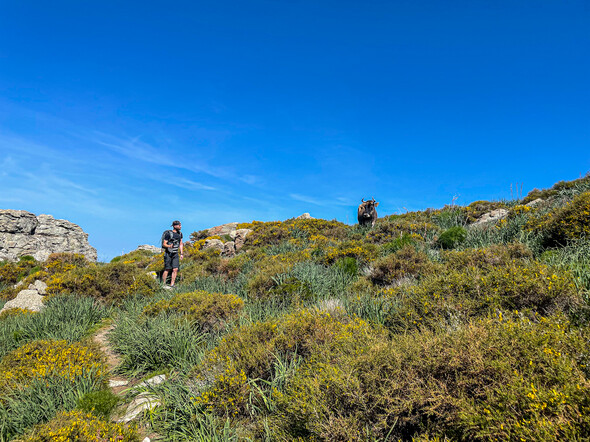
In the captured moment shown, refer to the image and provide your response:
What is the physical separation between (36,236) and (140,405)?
34885 millimetres

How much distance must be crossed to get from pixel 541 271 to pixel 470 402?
2.37 meters

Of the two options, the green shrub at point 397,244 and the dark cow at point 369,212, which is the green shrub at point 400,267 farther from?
the dark cow at point 369,212

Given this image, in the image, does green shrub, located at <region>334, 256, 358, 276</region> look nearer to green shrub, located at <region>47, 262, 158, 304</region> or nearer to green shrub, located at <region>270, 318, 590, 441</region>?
green shrub, located at <region>270, 318, 590, 441</region>

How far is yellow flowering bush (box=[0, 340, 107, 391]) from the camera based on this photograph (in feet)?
12.7

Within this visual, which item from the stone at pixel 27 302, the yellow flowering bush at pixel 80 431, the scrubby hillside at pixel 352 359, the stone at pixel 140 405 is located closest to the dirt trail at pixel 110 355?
the scrubby hillside at pixel 352 359

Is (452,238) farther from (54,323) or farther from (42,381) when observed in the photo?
(54,323)

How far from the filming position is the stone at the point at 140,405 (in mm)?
3508

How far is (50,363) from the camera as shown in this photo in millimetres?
4051

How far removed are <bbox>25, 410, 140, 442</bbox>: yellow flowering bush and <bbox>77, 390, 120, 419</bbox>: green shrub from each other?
12.6 inches

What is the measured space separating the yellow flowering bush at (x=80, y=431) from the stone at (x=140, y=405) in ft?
1.01

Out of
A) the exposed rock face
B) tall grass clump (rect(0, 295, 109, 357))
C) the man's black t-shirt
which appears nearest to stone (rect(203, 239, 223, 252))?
the man's black t-shirt

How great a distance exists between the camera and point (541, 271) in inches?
141

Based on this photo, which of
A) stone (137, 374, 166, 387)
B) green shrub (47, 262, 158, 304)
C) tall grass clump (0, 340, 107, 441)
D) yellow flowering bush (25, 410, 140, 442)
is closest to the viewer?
yellow flowering bush (25, 410, 140, 442)

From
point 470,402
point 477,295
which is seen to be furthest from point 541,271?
point 470,402
